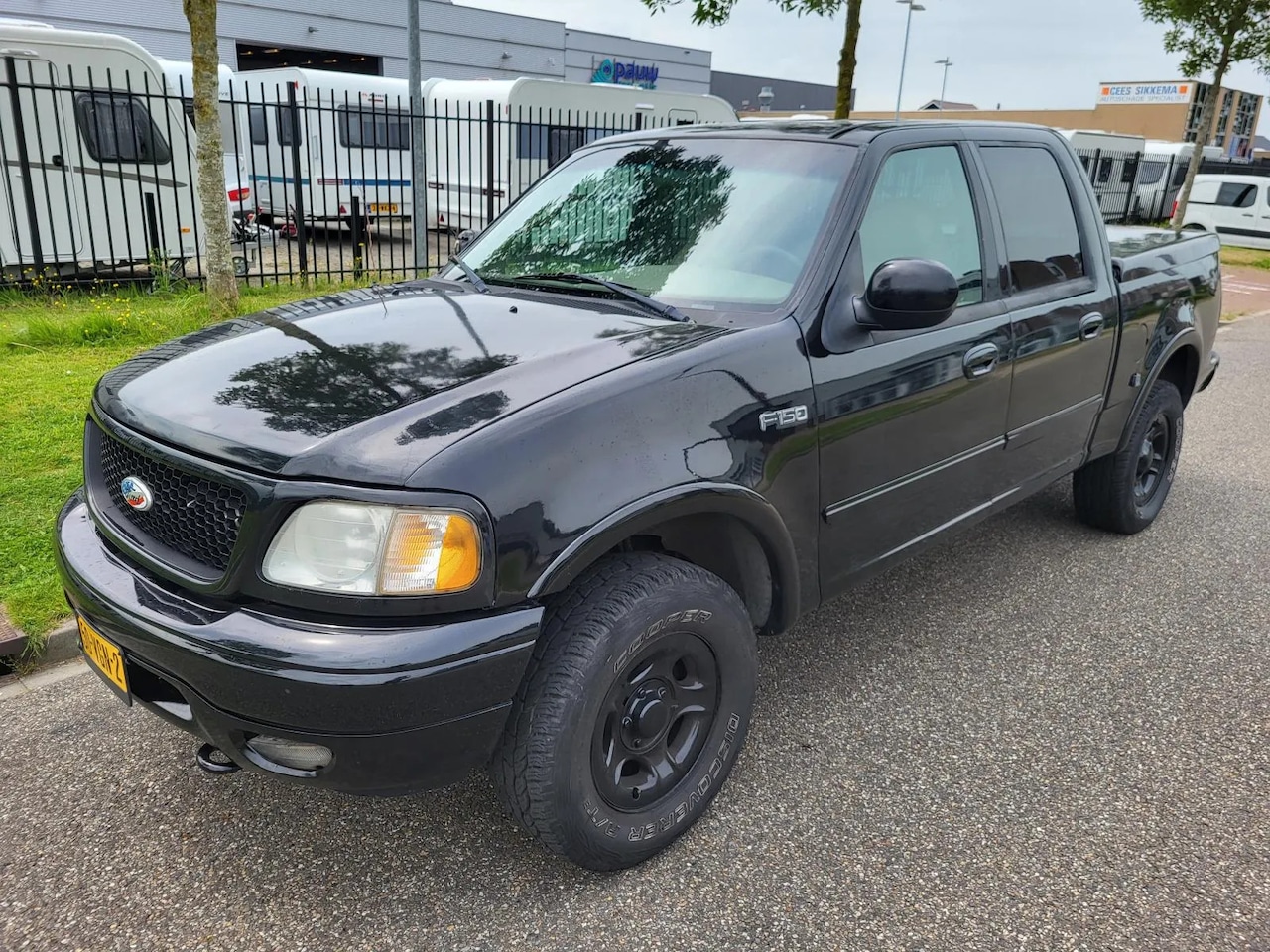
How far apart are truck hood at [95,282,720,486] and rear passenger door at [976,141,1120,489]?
1554 mm

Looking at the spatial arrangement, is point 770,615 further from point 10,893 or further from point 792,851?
point 10,893

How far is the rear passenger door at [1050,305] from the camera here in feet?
11.6

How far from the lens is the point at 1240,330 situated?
12195 millimetres

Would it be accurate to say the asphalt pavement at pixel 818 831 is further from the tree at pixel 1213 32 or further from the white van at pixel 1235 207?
the white van at pixel 1235 207

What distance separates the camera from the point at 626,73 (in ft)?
142

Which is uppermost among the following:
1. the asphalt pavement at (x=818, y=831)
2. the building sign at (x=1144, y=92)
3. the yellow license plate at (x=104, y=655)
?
the building sign at (x=1144, y=92)

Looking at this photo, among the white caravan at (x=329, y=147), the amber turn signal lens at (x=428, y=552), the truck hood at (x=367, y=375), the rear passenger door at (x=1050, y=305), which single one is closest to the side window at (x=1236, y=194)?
the white caravan at (x=329, y=147)

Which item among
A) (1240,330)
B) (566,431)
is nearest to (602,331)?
(566,431)

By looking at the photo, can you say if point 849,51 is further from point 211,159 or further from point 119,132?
point 119,132

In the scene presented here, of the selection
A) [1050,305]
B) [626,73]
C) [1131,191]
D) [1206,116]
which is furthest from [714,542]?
[626,73]

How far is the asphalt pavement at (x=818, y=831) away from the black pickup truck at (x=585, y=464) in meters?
0.26

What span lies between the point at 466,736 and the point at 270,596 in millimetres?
507

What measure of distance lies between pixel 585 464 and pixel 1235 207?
27271mm

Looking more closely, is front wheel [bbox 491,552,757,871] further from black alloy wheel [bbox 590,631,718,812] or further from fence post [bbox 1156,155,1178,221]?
fence post [bbox 1156,155,1178,221]
